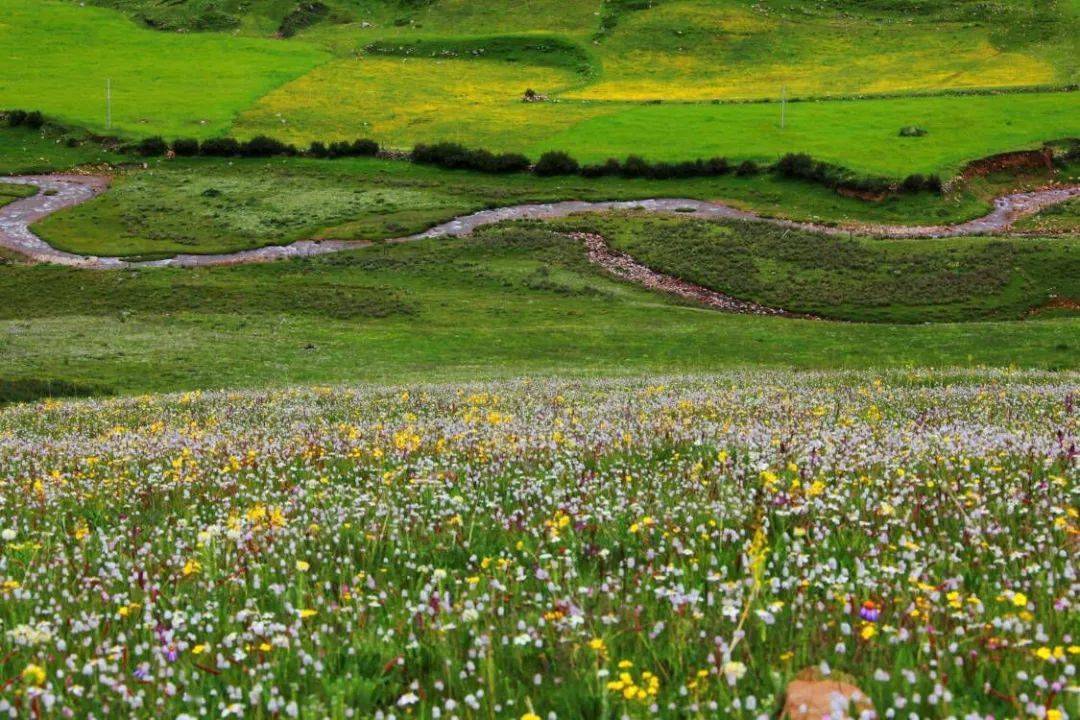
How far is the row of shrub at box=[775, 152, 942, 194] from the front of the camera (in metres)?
89.4

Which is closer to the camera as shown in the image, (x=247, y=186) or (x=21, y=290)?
(x=21, y=290)

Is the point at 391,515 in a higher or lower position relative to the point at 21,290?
higher

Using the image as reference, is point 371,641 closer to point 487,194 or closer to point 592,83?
A: point 487,194

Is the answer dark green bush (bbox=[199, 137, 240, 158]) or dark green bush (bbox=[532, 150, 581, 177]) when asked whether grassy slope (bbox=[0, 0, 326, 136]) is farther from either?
dark green bush (bbox=[532, 150, 581, 177])

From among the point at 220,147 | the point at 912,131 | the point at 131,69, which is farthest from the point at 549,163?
the point at 131,69

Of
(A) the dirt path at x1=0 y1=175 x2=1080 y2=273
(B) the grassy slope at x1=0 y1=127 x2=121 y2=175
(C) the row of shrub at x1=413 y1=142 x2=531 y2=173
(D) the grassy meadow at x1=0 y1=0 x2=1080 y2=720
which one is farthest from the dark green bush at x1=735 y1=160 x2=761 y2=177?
(B) the grassy slope at x1=0 y1=127 x2=121 y2=175

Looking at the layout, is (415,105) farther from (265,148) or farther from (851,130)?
(851,130)

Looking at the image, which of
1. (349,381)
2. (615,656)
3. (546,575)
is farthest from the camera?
(349,381)

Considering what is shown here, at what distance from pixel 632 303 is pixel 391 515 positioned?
202 feet

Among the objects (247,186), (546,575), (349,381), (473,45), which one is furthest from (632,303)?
(473,45)

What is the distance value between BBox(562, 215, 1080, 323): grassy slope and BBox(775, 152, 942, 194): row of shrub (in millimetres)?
15660

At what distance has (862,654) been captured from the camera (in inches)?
160

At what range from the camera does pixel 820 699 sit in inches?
138

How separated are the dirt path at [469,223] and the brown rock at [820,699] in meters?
79.0
